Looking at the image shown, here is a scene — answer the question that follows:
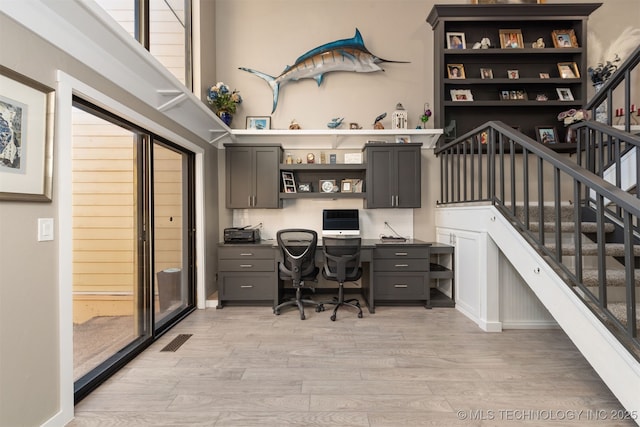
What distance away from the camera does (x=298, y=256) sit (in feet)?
11.2

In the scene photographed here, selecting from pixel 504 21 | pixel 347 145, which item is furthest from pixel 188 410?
pixel 504 21

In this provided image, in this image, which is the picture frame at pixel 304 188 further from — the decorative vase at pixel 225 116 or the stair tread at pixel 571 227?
the stair tread at pixel 571 227

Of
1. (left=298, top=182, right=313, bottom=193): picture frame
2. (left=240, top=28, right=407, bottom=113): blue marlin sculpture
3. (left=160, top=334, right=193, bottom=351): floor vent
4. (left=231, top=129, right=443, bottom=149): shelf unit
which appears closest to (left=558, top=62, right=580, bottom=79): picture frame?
(left=231, top=129, right=443, bottom=149): shelf unit

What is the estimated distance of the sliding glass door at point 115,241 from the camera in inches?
89.7

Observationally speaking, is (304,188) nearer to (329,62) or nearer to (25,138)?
(329,62)

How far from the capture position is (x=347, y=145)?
4387 millimetres

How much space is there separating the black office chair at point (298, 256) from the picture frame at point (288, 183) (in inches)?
33.7

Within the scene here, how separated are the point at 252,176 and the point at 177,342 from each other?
7.01 feet

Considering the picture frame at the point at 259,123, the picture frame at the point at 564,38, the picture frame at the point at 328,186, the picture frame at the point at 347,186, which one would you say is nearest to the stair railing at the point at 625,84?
the picture frame at the point at 564,38

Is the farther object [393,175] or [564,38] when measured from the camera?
[564,38]

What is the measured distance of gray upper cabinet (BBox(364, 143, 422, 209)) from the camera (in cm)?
400

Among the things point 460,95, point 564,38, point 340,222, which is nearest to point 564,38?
point 564,38

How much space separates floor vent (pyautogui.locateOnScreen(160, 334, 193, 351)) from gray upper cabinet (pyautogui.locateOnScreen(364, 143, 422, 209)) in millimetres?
2581

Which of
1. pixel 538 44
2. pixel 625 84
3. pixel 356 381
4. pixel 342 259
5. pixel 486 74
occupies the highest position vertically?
pixel 538 44
